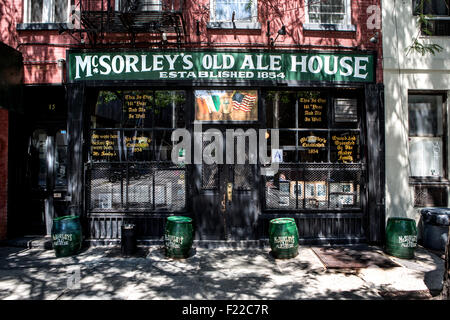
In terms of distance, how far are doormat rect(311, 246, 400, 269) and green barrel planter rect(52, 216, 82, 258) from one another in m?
5.48

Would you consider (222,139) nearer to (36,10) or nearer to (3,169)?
(3,169)

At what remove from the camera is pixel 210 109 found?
7.23 meters

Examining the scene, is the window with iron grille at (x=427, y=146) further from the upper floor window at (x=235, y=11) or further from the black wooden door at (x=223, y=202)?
the upper floor window at (x=235, y=11)

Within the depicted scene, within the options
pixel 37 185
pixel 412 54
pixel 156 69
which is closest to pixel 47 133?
pixel 37 185

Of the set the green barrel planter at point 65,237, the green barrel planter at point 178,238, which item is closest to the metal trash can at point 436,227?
the green barrel planter at point 178,238

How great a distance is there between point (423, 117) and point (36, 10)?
10.8 metres

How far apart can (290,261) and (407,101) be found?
17.3 feet

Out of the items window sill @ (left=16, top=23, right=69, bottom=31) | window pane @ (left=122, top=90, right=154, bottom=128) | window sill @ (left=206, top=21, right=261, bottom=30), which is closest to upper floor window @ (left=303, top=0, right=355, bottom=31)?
window sill @ (left=206, top=21, right=261, bottom=30)

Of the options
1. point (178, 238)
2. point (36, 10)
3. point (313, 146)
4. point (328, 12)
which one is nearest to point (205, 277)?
point (178, 238)

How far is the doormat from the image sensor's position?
5.78 meters

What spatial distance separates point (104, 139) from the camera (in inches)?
290

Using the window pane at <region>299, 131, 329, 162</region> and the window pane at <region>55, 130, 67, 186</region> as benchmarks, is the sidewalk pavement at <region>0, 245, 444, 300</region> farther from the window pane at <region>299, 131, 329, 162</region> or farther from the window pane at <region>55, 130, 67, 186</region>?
the window pane at <region>299, 131, 329, 162</region>

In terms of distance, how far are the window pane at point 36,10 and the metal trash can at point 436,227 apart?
36.7ft

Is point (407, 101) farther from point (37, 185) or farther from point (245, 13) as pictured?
point (37, 185)
